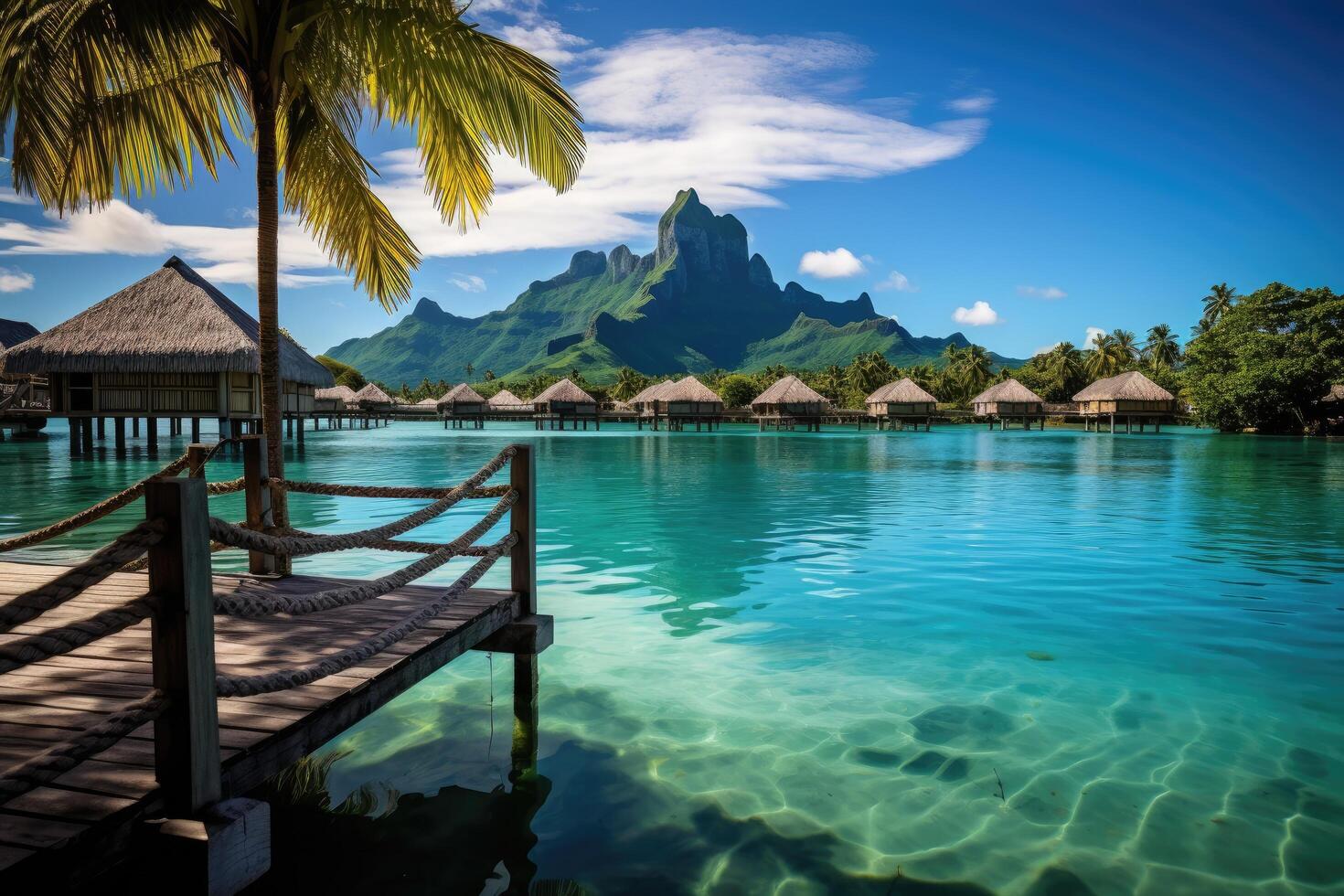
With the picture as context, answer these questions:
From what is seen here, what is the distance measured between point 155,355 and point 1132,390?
53.3 m

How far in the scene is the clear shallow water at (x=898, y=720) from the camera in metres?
3.43

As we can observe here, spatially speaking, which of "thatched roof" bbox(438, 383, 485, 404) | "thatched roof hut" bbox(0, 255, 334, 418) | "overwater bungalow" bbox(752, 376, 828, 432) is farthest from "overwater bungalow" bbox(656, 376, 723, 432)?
"thatched roof hut" bbox(0, 255, 334, 418)

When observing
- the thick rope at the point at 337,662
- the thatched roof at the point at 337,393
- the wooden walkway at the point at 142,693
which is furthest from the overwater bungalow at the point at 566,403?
the thick rope at the point at 337,662

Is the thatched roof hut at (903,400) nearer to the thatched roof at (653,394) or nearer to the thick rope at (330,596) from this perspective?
the thatched roof at (653,394)

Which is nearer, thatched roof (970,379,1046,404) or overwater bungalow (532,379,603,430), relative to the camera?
overwater bungalow (532,379,603,430)

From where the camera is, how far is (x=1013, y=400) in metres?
59.0

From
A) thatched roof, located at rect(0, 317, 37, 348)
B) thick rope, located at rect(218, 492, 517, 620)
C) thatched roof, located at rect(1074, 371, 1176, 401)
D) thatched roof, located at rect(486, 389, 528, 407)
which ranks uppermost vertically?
thatched roof, located at rect(0, 317, 37, 348)

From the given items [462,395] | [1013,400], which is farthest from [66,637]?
[1013,400]

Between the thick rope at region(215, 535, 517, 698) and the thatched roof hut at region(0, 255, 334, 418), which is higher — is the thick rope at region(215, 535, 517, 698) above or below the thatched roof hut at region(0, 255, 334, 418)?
below

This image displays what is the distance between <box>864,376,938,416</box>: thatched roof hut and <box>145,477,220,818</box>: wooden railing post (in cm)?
5741

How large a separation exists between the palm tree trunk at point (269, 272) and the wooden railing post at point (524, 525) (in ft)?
6.07

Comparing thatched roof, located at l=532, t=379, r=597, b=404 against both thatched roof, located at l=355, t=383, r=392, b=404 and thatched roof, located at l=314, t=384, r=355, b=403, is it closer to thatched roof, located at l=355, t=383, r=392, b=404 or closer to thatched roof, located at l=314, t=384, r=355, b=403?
thatched roof, located at l=314, t=384, r=355, b=403

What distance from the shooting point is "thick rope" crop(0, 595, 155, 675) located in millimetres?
1646

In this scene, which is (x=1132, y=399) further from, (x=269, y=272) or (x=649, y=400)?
(x=269, y=272)
